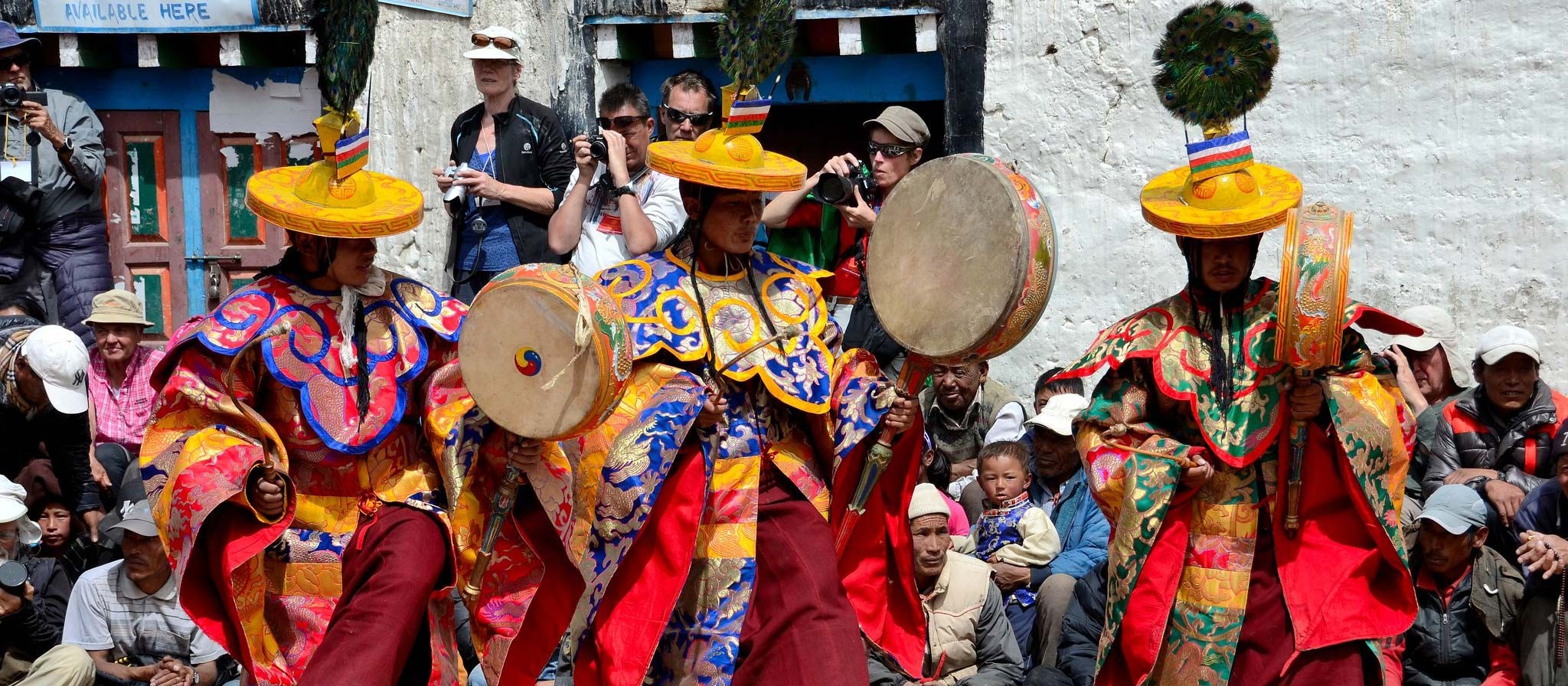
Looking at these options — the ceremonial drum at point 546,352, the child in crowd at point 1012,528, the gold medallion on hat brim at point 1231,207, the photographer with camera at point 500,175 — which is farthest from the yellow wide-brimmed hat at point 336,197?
the child in crowd at point 1012,528

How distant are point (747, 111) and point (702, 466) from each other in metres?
1.00

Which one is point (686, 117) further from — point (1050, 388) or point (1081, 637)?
point (1081, 637)

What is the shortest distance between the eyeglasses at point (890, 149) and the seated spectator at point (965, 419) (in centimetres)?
108

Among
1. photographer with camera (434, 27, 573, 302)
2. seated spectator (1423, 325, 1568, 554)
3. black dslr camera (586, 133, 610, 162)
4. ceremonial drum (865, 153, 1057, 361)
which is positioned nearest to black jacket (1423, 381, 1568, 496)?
seated spectator (1423, 325, 1568, 554)

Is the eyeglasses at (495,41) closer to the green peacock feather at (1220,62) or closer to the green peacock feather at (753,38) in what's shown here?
the green peacock feather at (753,38)

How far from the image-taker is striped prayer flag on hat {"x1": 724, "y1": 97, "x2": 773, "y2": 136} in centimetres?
498

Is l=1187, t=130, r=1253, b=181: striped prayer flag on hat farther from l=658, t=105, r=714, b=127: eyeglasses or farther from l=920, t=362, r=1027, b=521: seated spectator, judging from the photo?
l=920, t=362, r=1027, b=521: seated spectator

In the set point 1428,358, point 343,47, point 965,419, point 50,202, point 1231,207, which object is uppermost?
point 343,47

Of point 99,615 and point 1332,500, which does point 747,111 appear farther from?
point 99,615

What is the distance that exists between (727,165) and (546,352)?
0.73 m

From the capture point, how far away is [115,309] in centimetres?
806

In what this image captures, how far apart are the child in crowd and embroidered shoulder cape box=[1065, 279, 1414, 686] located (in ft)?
5.24

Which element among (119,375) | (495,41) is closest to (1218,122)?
(495,41)

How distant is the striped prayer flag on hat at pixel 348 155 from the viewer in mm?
5262
